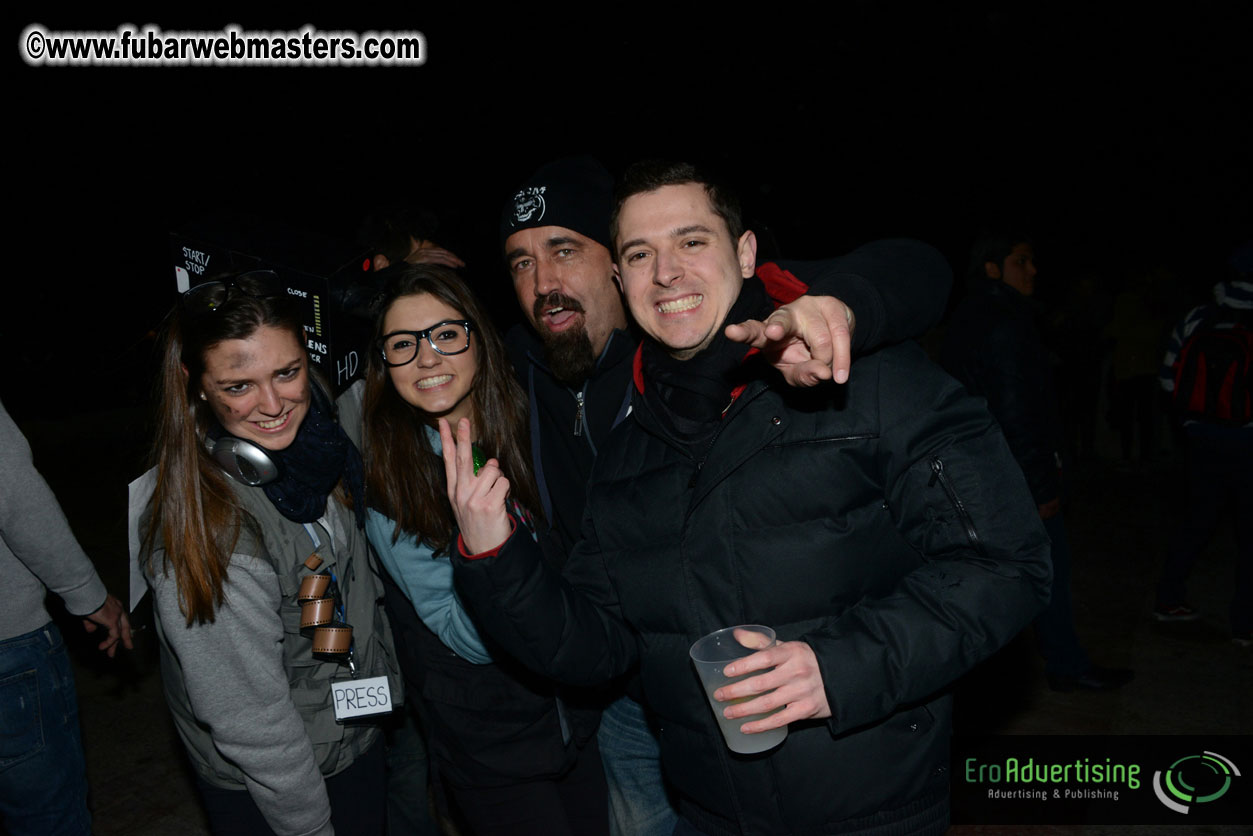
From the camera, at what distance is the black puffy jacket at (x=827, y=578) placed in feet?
5.99

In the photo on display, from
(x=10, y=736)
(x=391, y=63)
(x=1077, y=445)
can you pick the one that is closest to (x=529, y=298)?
(x=10, y=736)

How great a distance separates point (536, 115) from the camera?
17.0m

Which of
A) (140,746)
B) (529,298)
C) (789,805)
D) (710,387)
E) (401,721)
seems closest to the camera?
(789,805)

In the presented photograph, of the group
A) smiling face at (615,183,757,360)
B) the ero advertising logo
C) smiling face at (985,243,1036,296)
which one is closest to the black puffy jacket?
smiling face at (615,183,757,360)

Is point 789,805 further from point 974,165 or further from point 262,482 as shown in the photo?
point 974,165

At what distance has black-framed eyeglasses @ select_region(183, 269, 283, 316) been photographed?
260 centimetres

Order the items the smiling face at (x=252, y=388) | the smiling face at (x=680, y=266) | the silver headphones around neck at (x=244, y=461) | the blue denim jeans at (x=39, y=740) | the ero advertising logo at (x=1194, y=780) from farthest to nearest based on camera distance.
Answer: the ero advertising logo at (x=1194, y=780), the blue denim jeans at (x=39, y=740), the smiling face at (x=252, y=388), the silver headphones around neck at (x=244, y=461), the smiling face at (x=680, y=266)

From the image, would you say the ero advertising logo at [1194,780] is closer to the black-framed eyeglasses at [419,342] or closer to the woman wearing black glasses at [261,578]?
the woman wearing black glasses at [261,578]

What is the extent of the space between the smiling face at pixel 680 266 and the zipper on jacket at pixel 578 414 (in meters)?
0.75

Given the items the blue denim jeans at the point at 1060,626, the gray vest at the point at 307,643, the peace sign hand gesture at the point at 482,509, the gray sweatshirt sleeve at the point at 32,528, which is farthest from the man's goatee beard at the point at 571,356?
the blue denim jeans at the point at 1060,626

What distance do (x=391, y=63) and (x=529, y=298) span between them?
46.5 ft

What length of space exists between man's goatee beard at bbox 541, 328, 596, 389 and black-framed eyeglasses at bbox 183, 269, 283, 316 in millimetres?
893

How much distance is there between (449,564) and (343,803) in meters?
0.78

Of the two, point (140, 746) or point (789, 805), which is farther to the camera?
point (140, 746)
